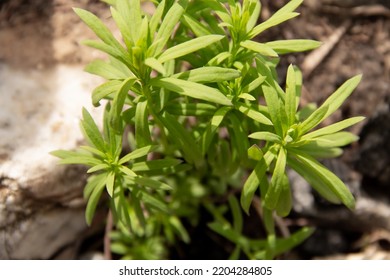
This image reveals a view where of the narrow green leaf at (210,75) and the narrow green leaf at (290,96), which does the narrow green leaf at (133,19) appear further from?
the narrow green leaf at (290,96)

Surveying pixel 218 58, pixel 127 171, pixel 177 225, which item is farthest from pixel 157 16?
pixel 177 225

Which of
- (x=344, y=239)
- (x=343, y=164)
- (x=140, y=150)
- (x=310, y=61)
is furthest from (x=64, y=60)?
(x=344, y=239)

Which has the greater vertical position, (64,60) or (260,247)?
(64,60)

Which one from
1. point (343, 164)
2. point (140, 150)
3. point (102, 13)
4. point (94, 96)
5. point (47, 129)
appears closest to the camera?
point (94, 96)

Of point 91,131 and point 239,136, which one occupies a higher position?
point 91,131

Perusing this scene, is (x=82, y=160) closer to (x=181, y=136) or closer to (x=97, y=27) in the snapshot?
(x=181, y=136)

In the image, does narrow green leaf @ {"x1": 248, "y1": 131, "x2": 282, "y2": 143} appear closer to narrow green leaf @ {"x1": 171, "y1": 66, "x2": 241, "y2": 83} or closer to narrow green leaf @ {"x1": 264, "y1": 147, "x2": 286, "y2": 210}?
narrow green leaf @ {"x1": 264, "y1": 147, "x2": 286, "y2": 210}

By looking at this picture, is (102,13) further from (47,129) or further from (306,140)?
(306,140)
